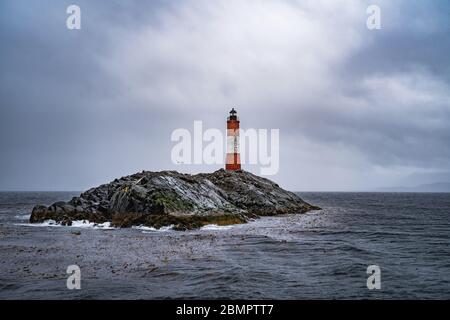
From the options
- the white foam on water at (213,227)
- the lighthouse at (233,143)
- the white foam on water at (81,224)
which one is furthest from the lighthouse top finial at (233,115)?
the white foam on water at (81,224)

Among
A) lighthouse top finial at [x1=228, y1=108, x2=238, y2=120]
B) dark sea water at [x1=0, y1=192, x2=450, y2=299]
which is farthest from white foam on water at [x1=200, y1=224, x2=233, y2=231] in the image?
lighthouse top finial at [x1=228, y1=108, x2=238, y2=120]

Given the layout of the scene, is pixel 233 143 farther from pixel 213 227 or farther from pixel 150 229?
pixel 150 229

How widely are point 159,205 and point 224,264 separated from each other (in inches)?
993

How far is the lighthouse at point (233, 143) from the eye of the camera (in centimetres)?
7344

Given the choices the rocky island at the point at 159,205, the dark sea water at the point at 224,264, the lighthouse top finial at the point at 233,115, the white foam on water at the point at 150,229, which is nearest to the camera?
the dark sea water at the point at 224,264

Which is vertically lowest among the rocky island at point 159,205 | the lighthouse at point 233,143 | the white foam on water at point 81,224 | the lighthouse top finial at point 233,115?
the white foam on water at point 81,224

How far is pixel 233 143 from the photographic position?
75.2 meters

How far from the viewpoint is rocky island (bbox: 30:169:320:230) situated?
4501 centimetres

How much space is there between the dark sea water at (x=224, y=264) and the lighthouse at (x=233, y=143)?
3790 cm

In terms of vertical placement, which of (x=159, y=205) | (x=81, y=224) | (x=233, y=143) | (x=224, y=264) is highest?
(x=233, y=143)

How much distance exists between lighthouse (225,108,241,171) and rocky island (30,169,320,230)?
40.6 ft

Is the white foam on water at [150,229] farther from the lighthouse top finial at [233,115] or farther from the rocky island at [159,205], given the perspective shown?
the lighthouse top finial at [233,115]

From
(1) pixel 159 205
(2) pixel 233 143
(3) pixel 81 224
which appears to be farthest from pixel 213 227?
(2) pixel 233 143
